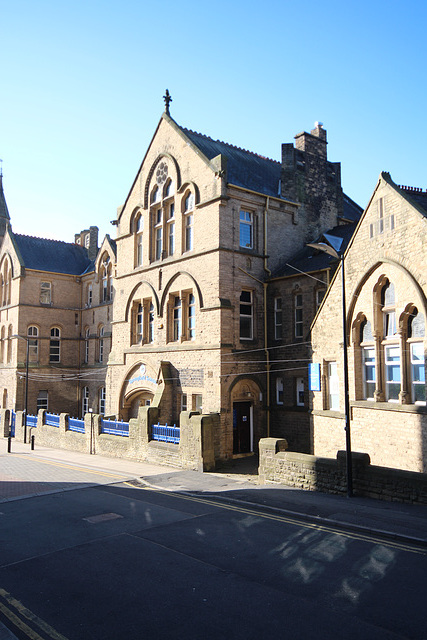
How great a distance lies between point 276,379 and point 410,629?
688 inches

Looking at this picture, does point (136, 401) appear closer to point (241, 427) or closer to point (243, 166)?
point (241, 427)

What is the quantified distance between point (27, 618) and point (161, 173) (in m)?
23.5

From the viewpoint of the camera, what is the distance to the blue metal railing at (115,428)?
2517cm

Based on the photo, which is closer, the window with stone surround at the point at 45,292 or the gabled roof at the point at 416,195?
the gabled roof at the point at 416,195

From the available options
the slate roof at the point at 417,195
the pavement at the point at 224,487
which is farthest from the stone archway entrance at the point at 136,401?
the slate roof at the point at 417,195

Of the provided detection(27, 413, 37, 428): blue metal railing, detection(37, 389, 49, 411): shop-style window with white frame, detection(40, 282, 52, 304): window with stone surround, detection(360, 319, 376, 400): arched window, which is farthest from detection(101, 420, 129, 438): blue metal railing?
detection(40, 282, 52, 304): window with stone surround

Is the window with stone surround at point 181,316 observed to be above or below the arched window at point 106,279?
below

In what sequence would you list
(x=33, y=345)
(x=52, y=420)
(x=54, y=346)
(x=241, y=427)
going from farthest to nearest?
(x=54, y=346) < (x=33, y=345) < (x=52, y=420) < (x=241, y=427)

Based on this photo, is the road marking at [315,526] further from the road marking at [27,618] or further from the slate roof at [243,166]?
the slate roof at [243,166]

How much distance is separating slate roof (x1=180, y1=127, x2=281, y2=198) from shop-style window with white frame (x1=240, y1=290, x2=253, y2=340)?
5356 mm

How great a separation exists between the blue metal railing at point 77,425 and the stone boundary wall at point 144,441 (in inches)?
8.8

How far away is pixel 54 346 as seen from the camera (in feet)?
137

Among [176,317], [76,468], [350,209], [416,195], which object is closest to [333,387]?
[416,195]

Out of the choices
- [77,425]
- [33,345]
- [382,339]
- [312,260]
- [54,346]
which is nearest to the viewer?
[382,339]
